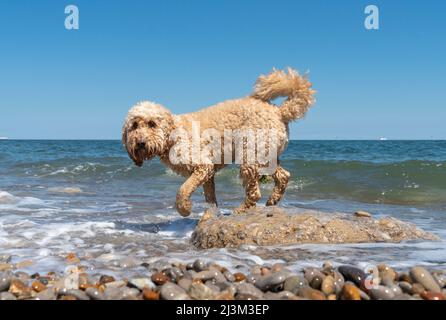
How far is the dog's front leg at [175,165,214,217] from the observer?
6.39 metres

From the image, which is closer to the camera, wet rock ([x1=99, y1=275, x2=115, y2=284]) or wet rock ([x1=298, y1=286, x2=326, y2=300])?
wet rock ([x1=298, y1=286, x2=326, y2=300])

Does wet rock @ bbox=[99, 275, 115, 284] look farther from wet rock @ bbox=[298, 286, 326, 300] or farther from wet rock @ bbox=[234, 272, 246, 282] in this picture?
wet rock @ bbox=[298, 286, 326, 300]

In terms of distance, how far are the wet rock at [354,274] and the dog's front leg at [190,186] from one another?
272 centimetres

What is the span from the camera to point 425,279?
380 centimetres

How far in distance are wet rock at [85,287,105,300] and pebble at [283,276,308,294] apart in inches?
51.7

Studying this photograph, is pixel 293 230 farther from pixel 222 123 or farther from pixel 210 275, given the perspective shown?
pixel 210 275

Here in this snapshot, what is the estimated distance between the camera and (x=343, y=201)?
1153cm

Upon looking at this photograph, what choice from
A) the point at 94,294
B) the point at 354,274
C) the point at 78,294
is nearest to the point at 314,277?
the point at 354,274

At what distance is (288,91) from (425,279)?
354cm

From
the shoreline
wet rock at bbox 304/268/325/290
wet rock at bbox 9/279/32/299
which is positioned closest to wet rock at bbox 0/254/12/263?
the shoreline

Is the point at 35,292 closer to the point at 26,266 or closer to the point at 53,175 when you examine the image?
the point at 26,266
